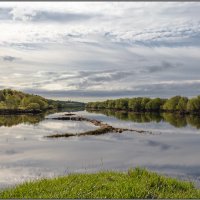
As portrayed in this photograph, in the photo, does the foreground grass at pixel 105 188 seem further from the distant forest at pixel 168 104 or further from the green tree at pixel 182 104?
the green tree at pixel 182 104

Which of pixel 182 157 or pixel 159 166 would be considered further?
pixel 182 157

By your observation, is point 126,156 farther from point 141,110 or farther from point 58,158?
point 141,110

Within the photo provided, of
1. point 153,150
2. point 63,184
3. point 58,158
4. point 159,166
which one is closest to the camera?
point 63,184

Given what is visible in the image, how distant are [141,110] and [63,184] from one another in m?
165

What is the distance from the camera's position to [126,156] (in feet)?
119

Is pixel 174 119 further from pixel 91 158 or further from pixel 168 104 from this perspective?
pixel 91 158

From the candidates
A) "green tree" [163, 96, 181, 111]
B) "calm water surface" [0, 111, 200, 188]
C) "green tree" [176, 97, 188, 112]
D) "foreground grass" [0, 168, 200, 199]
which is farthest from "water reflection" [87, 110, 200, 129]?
"foreground grass" [0, 168, 200, 199]

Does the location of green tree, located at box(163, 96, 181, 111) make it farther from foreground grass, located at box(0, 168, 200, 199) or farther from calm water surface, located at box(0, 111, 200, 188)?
foreground grass, located at box(0, 168, 200, 199)

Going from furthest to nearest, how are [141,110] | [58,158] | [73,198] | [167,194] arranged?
[141,110]
[58,158]
[167,194]
[73,198]

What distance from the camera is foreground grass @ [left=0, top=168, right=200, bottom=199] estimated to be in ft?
45.0

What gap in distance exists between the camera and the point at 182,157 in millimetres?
36312

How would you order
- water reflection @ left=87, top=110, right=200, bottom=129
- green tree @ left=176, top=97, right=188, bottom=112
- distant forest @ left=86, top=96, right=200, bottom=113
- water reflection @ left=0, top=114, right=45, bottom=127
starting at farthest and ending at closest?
green tree @ left=176, top=97, right=188, bottom=112 < distant forest @ left=86, top=96, right=200, bottom=113 < water reflection @ left=0, top=114, right=45, bottom=127 < water reflection @ left=87, top=110, right=200, bottom=129

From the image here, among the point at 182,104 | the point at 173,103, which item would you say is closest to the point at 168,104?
the point at 173,103

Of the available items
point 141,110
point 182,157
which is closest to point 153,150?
point 182,157
